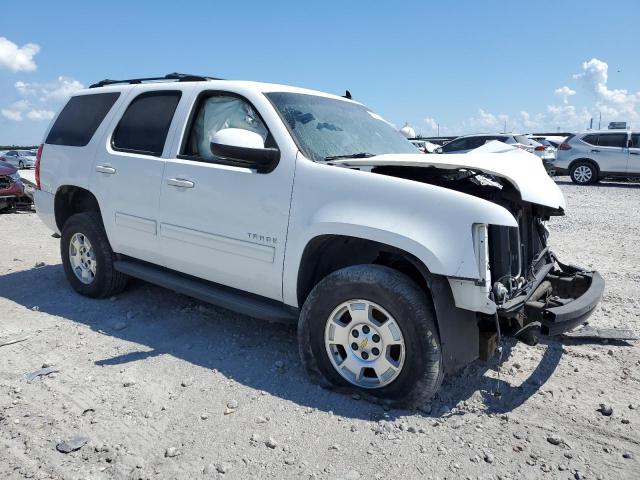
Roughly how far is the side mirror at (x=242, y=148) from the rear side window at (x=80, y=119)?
2151 millimetres

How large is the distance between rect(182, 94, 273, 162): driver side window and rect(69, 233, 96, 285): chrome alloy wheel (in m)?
1.63

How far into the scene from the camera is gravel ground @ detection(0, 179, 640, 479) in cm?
264

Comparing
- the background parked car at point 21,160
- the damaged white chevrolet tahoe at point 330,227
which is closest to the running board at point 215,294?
the damaged white chevrolet tahoe at point 330,227

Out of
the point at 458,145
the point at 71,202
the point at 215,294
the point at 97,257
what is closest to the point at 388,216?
the point at 215,294

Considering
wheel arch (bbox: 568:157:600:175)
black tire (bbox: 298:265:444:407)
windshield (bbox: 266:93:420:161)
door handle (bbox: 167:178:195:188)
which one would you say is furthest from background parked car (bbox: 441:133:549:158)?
black tire (bbox: 298:265:444:407)

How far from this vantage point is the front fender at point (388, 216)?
2809 mm

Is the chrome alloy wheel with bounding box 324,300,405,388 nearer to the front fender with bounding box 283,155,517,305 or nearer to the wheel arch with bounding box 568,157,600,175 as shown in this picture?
the front fender with bounding box 283,155,517,305

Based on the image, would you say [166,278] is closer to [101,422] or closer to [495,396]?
[101,422]

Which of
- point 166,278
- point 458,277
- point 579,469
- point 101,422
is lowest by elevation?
point 101,422

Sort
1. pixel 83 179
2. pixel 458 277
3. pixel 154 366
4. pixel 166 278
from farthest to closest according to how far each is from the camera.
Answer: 1. pixel 83 179
2. pixel 166 278
3. pixel 154 366
4. pixel 458 277

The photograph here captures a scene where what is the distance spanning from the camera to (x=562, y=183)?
17.5 m

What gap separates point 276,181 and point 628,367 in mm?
2814

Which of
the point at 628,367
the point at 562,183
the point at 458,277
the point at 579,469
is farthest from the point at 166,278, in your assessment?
the point at 562,183

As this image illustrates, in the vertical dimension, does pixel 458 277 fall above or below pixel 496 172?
below
